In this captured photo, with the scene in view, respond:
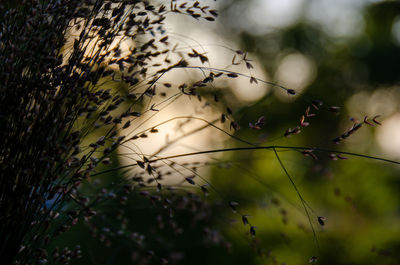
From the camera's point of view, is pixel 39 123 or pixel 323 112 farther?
pixel 323 112

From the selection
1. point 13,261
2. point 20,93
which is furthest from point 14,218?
point 20,93

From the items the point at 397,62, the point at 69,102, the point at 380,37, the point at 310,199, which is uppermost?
the point at 380,37

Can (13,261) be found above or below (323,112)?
below

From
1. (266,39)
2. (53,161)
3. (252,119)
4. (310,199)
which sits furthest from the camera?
(266,39)

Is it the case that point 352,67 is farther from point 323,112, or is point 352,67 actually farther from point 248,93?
point 248,93

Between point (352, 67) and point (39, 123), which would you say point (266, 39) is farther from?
point (39, 123)

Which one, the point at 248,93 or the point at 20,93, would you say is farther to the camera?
the point at 248,93

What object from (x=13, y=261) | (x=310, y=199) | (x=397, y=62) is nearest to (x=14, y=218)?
(x=13, y=261)

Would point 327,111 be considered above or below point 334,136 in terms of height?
above

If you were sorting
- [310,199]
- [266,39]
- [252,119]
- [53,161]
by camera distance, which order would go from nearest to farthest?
[53,161]
[252,119]
[310,199]
[266,39]
